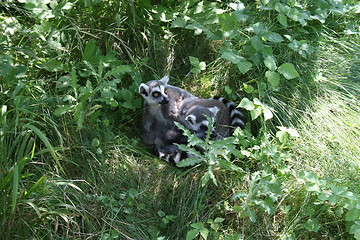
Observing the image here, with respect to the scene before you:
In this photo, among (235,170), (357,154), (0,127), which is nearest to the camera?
(0,127)

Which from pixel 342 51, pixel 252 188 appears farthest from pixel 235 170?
pixel 342 51

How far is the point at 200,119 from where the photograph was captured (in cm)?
339

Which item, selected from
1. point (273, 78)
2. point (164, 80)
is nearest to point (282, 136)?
point (273, 78)

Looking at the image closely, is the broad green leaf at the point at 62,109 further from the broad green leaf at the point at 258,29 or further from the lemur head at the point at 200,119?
the broad green leaf at the point at 258,29

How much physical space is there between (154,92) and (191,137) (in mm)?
807

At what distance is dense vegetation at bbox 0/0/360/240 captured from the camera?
8.81ft

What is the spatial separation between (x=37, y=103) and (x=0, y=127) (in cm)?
35

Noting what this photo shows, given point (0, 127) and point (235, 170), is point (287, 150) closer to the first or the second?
point (235, 170)

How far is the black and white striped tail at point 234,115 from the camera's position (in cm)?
336

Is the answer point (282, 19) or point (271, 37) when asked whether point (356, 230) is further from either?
point (282, 19)

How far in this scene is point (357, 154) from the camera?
3186mm

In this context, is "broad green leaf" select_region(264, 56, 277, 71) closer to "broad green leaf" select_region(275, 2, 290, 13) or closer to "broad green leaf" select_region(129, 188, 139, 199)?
"broad green leaf" select_region(275, 2, 290, 13)

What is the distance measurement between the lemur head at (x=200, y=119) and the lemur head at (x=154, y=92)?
258mm

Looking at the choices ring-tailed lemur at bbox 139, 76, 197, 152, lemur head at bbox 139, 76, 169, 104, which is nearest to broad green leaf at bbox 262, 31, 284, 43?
ring-tailed lemur at bbox 139, 76, 197, 152
